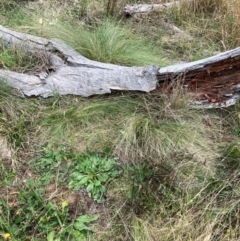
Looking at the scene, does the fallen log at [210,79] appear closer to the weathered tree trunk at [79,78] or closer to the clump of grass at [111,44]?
the weathered tree trunk at [79,78]

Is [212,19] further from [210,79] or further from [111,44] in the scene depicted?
[210,79]

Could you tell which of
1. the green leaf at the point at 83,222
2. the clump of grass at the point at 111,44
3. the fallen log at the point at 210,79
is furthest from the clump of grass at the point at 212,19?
the green leaf at the point at 83,222

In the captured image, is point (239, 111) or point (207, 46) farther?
point (207, 46)

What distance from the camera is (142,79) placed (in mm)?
2471

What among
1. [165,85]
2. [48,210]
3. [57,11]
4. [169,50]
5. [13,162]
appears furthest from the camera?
[57,11]

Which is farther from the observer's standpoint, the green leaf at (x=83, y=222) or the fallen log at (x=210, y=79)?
the fallen log at (x=210, y=79)

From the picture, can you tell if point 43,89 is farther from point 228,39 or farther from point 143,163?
point 228,39

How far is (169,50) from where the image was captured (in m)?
3.27

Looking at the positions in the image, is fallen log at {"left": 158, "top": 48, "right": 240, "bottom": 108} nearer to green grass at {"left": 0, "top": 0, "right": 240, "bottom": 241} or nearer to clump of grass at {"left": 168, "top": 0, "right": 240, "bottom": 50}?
green grass at {"left": 0, "top": 0, "right": 240, "bottom": 241}

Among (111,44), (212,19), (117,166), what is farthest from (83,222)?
(212,19)

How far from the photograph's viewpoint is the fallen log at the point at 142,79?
96.9 inches

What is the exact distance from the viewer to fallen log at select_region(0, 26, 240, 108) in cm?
246

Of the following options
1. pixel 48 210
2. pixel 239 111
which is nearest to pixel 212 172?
pixel 239 111

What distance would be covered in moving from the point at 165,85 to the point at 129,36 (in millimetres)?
934
